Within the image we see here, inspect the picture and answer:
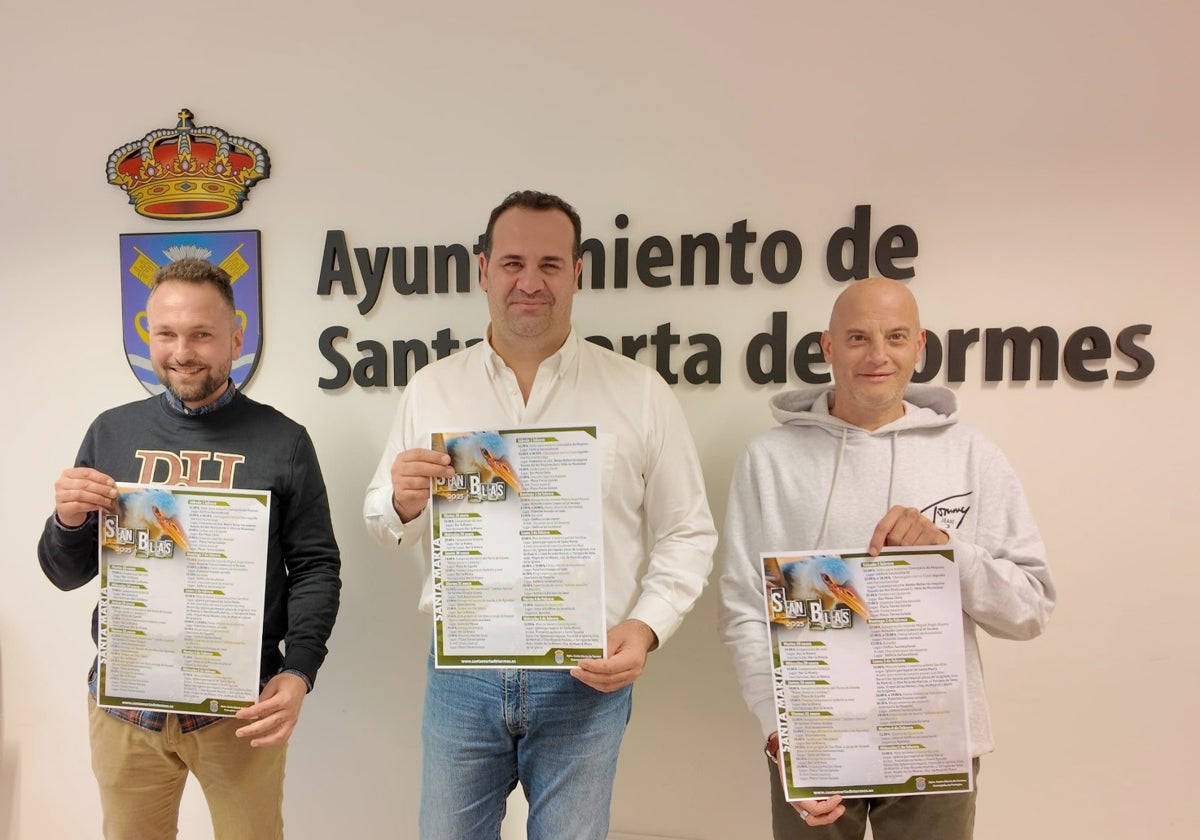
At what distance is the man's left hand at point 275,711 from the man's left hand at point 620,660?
68 centimetres

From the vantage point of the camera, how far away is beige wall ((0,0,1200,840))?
1855mm

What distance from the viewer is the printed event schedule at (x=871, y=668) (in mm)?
1313

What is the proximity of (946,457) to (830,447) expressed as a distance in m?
0.26

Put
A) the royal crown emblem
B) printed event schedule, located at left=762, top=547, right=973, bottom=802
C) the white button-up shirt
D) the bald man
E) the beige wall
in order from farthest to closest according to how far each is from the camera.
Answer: the royal crown emblem, the beige wall, the white button-up shirt, the bald man, printed event schedule, located at left=762, top=547, right=973, bottom=802

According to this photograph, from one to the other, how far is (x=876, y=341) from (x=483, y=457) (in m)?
0.90

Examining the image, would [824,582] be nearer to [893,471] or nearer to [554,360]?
[893,471]

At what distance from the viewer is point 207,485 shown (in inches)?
63.2

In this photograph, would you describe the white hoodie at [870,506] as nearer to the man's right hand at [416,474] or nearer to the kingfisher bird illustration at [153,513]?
the man's right hand at [416,474]

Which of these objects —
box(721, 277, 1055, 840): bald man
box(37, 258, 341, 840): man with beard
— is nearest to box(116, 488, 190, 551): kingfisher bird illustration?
box(37, 258, 341, 840): man with beard

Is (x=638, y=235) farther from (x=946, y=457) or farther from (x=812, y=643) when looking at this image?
(x=812, y=643)

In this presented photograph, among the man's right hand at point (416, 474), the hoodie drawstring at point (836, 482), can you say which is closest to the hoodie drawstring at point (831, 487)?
the hoodie drawstring at point (836, 482)

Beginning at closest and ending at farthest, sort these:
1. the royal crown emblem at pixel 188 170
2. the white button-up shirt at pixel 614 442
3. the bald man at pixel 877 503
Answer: the bald man at pixel 877 503
the white button-up shirt at pixel 614 442
the royal crown emblem at pixel 188 170

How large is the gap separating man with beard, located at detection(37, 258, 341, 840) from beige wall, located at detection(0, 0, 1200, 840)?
55 cm

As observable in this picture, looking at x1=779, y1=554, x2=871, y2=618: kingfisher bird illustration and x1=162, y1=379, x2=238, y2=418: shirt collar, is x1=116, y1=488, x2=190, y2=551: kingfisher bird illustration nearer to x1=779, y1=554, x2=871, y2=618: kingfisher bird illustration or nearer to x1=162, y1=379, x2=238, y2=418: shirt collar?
x1=162, y1=379, x2=238, y2=418: shirt collar
